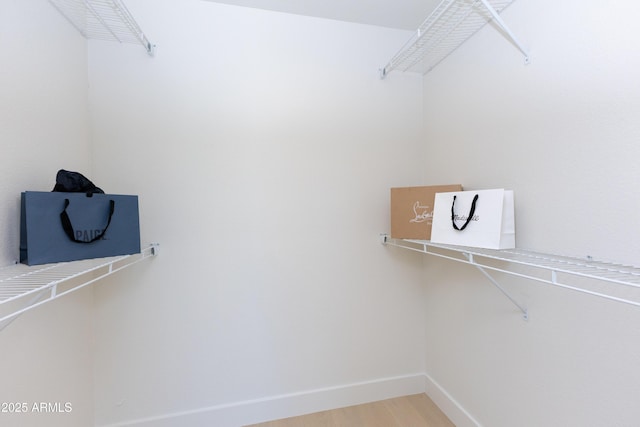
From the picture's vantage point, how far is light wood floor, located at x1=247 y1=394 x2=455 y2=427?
5.08ft

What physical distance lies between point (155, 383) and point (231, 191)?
1134mm

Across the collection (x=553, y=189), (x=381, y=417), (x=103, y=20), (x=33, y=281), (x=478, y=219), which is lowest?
(x=381, y=417)

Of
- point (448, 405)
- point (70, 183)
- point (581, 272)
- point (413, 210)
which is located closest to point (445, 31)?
point (413, 210)

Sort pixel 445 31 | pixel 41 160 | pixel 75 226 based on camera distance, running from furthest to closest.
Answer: pixel 445 31
pixel 41 160
pixel 75 226

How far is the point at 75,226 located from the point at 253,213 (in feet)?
2.59

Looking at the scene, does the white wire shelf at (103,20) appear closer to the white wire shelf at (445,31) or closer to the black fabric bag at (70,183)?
the black fabric bag at (70,183)

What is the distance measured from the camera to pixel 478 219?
1.17 meters

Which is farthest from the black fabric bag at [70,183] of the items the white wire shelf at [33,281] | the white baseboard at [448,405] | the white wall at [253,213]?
the white baseboard at [448,405]

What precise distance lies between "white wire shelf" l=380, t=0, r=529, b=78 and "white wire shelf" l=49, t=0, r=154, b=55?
4.41ft

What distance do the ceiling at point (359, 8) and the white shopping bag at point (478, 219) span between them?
1.13m

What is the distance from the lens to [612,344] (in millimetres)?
864

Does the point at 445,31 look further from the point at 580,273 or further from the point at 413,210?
the point at 580,273

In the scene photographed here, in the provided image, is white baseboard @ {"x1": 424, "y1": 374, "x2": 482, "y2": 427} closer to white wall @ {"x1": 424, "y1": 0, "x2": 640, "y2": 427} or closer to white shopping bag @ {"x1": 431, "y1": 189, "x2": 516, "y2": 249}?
white wall @ {"x1": 424, "y1": 0, "x2": 640, "y2": 427}

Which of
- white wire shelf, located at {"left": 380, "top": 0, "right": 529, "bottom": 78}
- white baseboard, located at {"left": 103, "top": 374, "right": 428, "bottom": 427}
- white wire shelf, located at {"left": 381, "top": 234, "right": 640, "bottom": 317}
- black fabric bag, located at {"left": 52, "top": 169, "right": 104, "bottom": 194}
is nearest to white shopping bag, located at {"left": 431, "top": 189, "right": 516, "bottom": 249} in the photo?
white wire shelf, located at {"left": 381, "top": 234, "right": 640, "bottom": 317}
